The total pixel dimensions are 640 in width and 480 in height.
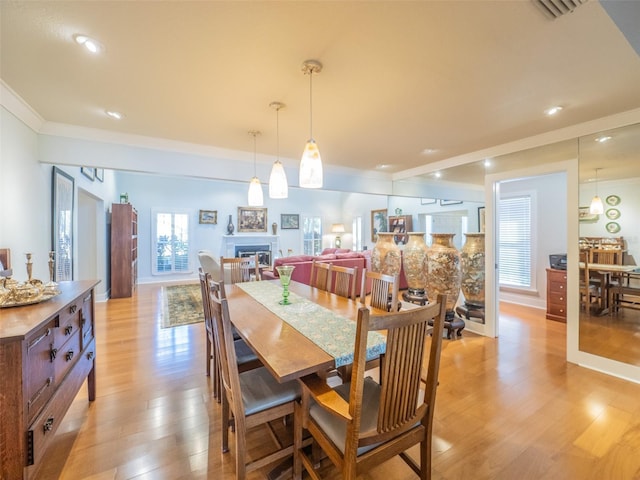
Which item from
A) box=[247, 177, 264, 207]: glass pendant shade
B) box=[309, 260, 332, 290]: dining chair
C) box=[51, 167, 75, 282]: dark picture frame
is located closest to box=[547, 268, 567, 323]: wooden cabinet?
box=[309, 260, 332, 290]: dining chair

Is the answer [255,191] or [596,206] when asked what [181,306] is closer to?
[255,191]

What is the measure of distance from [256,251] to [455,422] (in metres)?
7.04

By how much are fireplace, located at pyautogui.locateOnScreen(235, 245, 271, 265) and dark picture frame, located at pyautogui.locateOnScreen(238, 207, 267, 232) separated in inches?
20.7

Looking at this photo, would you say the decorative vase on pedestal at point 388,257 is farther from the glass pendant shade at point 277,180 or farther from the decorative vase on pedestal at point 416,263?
the glass pendant shade at point 277,180

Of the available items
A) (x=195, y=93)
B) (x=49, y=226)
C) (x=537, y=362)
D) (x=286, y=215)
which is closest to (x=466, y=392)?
(x=537, y=362)

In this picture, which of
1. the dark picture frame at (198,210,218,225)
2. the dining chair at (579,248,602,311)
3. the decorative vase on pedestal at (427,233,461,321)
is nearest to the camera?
the dining chair at (579,248,602,311)

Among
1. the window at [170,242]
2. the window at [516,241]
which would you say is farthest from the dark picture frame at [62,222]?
the window at [516,241]

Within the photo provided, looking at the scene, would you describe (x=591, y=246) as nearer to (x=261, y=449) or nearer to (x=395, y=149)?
(x=395, y=149)

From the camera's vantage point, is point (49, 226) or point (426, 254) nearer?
point (49, 226)

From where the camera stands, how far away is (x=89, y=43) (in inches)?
64.9

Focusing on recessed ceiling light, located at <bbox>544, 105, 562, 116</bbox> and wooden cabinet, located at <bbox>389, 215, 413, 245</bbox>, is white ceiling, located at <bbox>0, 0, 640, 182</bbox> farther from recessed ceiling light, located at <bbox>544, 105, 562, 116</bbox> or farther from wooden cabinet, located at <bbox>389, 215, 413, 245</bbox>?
wooden cabinet, located at <bbox>389, 215, 413, 245</bbox>

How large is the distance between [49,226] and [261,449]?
3198 mm

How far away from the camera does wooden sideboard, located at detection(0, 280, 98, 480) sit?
3.70ft

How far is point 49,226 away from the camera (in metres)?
3.01
